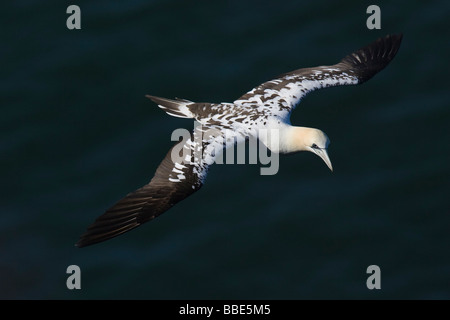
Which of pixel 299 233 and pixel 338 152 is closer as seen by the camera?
pixel 299 233

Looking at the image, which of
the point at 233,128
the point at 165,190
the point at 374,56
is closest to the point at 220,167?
the point at 233,128

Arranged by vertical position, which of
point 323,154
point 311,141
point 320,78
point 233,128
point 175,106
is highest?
point 320,78

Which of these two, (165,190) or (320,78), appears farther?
(320,78)

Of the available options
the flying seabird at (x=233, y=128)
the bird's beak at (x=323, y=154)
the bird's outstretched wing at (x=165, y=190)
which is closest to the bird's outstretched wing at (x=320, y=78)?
the flying seabird at (x=233, y=128)

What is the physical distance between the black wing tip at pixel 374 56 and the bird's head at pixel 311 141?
192cm

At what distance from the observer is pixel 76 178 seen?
1602 centimetres

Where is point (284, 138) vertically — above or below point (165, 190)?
above

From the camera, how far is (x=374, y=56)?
672 inches

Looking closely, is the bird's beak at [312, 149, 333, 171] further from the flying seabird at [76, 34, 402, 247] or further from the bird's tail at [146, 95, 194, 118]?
the bird's tail at [146, 95, 194, 118]

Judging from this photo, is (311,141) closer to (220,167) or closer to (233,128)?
(233,128)

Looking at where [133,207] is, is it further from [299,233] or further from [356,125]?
[356,125]

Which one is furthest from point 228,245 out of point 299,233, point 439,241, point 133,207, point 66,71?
point 66,71

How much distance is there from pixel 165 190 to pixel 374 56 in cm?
522

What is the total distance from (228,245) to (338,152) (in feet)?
8.56
